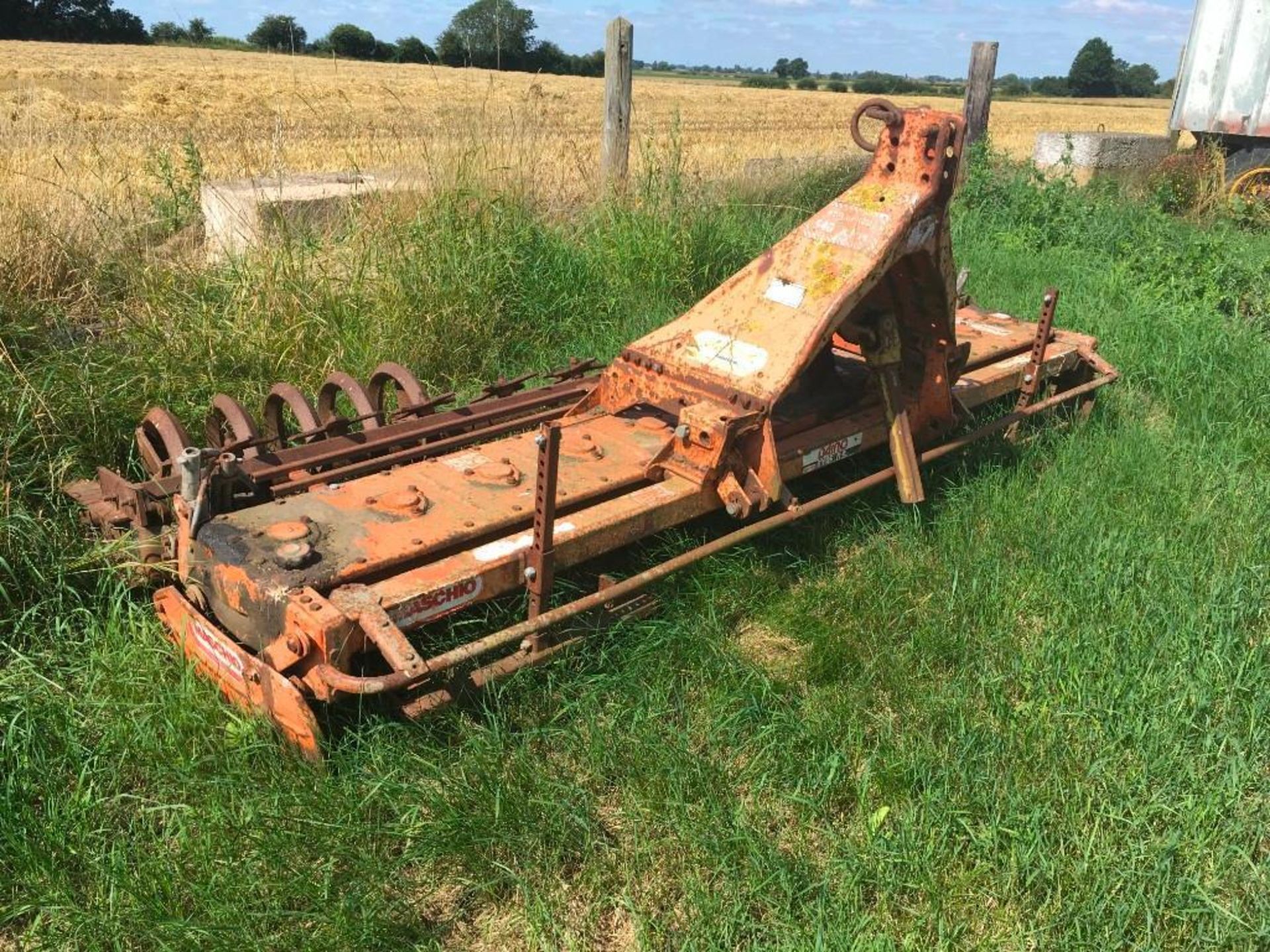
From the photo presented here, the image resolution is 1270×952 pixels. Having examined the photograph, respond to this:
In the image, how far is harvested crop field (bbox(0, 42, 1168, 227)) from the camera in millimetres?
5891

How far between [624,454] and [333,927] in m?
1.88

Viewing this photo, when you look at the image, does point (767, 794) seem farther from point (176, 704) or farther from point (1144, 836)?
point (176, 704)

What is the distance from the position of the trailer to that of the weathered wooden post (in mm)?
7800

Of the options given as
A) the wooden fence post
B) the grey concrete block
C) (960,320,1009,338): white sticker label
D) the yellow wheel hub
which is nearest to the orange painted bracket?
(960,320,1009,338): white sticker label

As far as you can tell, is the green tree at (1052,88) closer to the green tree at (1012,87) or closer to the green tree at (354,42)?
the green tree at (1012,87)

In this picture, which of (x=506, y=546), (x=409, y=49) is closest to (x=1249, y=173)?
(x=506, y=546)

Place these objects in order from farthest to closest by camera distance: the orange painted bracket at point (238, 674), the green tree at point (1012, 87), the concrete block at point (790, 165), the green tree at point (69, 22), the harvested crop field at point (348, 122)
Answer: the green tree at point (1012, 87)
the green tree at point (69, 22)
the concrete block at point (790, 165)
the harvested crop field at point (348, 122)
the orange painted bracket at point (238, 674)

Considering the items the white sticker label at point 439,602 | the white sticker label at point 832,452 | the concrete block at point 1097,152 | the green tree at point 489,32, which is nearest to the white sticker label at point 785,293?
the white sticker label at point 832,452

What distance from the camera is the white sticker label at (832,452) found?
3814mm

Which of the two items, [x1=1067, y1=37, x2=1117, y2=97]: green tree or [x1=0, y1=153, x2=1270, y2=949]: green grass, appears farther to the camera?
[x1=1067, y1=37, x2=1117, y2=97]: green tree

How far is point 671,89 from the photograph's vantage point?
3309 cm

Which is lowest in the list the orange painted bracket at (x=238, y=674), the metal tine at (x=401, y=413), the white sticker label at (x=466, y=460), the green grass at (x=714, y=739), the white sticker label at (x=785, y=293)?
the green grass at (x=714, y=739)

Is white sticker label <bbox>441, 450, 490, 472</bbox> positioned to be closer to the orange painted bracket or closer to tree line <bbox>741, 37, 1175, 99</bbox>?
the orange painted bracket

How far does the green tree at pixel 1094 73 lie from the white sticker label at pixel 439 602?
295 feet
